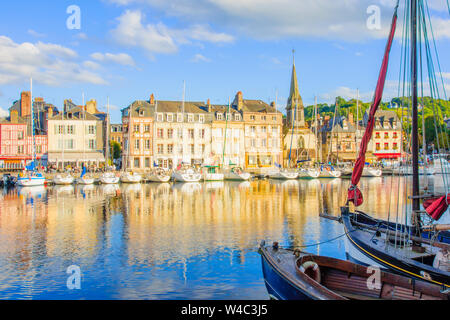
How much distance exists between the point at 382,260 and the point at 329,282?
2.41 meters

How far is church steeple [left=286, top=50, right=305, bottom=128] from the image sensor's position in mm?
102500

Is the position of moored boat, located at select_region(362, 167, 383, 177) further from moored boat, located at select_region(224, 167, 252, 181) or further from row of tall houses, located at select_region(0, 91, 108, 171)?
row of tall houses, located at select_region(0, 91, 108, 171)

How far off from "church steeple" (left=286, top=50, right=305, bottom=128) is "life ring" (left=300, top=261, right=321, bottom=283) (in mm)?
90006

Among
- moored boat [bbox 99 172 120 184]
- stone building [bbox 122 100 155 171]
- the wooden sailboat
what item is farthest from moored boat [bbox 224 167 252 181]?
the wooden sailboat

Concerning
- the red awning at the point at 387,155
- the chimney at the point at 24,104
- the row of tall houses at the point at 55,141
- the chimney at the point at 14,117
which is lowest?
the red awning at the point at 387,155

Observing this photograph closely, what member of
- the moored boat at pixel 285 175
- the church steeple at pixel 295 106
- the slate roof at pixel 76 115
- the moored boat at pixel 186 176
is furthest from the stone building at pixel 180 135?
the church steeple at pixel 295 106

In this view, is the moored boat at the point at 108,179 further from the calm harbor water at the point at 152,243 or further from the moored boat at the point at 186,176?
the calm harbor water at the point at 152,243

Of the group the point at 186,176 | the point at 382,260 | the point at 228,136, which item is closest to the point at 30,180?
the point at 186,176

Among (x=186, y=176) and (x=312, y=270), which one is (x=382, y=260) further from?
(x=186, y=176)

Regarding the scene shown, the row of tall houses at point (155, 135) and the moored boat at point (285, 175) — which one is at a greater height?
the row of tall houses at point (155, 135)

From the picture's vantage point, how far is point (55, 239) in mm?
23594

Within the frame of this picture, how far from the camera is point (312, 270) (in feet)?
41.2

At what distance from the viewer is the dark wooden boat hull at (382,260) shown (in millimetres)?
11758
